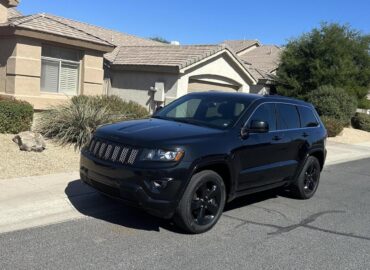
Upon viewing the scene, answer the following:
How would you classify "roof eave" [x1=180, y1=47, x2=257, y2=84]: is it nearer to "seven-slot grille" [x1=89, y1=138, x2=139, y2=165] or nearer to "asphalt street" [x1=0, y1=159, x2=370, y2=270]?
"asphalt street" [x1=0, y1=159, x2=370, y2=270]

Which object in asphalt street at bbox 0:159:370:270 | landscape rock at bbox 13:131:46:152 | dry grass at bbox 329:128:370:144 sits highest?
landscape rock at bbox 13:131:46:152

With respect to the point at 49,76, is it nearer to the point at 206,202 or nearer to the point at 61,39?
the point at 61,39

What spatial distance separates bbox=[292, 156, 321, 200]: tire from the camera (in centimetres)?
847

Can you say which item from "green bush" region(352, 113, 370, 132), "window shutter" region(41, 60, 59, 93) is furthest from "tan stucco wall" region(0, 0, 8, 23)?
"green bush" region(352, 113, 370, 132)

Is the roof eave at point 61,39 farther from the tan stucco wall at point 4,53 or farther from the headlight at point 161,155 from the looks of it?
the headlight at point 161,155

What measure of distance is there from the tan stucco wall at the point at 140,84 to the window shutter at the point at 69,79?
353 centimetres

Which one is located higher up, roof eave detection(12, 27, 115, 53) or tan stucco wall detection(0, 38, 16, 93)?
roof eave detection(12, 27, 115, 53)

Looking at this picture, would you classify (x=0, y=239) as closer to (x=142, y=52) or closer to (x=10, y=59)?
(x=10, y=59)

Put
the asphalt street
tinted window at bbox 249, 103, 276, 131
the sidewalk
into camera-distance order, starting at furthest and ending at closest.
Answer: tinted window at bbox 249, 103, 276, 131 < the sidewalk < the asphalt street

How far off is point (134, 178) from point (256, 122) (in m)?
2.00

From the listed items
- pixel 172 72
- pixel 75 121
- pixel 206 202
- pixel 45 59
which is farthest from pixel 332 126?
pixel 206 202

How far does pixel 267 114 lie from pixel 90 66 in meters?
9.72

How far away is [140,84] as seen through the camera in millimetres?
19219

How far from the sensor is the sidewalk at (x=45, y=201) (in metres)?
6.29
